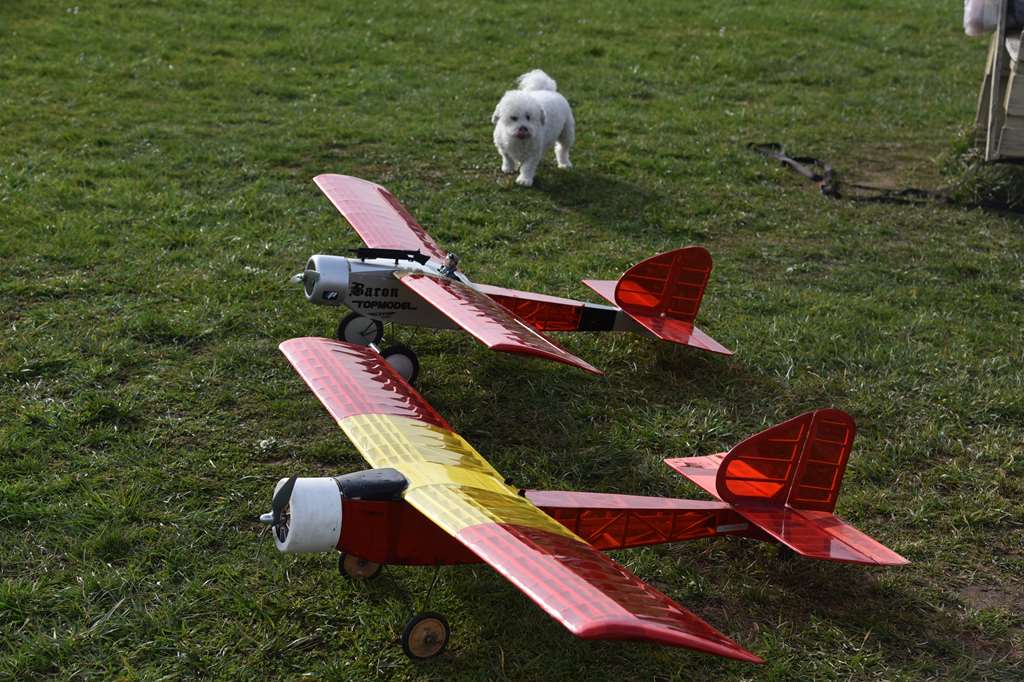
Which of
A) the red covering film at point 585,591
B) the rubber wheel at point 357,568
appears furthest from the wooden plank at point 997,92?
the rubber wheel at point 357,568

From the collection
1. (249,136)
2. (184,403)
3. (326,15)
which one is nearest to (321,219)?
(249,136)

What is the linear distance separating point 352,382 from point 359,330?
1900 mm

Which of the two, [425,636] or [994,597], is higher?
[425,636]

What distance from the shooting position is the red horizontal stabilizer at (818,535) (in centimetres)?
477

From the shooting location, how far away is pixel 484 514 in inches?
163

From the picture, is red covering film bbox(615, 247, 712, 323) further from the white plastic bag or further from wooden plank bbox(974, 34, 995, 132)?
wooden plank bbox(974, 34, 995, 132)

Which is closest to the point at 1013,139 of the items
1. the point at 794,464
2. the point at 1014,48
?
the point at 1014,48

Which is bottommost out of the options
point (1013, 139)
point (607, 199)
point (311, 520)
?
point (311, 520)

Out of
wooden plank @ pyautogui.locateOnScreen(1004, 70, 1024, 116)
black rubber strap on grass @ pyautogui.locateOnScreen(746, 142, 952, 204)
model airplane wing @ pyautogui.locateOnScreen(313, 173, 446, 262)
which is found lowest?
black rubber strap on grass @ pyautogui.locateOnScreen(746, 142, 952, 204)

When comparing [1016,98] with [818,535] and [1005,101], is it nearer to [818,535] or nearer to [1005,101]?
[1005,101]

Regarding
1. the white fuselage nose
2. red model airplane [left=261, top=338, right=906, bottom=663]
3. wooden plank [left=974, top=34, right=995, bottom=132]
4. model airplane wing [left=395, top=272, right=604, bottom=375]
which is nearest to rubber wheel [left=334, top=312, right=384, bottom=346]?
the white fuselage nose

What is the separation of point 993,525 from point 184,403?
16.7ft

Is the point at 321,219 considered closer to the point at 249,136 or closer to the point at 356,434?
the point at 249,136

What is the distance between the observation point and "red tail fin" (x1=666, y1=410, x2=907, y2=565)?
5066mm
